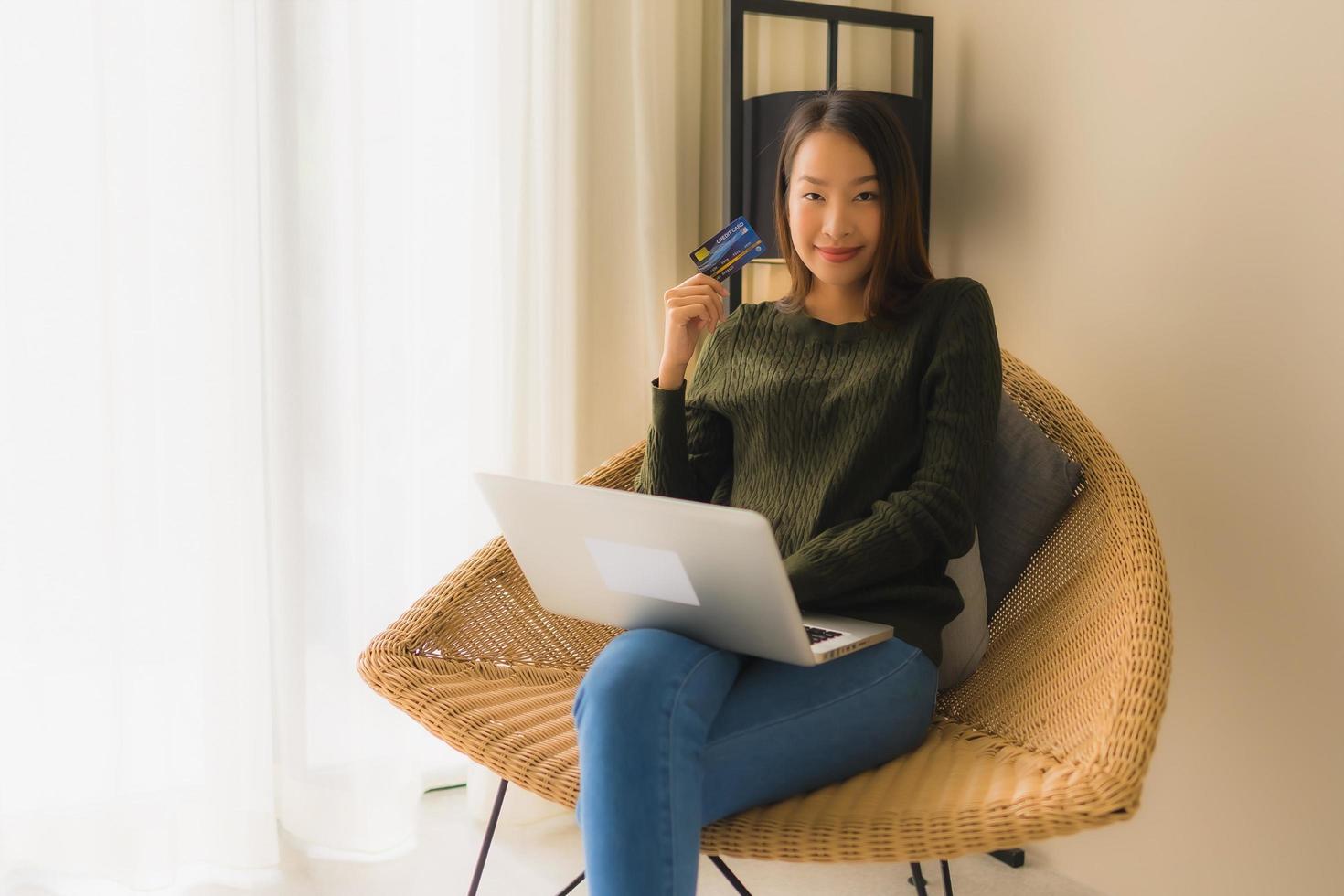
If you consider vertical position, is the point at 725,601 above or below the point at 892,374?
below

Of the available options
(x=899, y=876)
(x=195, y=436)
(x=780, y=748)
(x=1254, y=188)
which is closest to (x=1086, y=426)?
(x=1254, y=188)

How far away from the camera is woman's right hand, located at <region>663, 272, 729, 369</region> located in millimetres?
1500

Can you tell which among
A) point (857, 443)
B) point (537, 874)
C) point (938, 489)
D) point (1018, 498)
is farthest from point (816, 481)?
point (537, 874)

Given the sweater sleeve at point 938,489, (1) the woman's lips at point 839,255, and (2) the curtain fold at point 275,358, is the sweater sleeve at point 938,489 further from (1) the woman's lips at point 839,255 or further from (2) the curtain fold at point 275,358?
(2) the curtain fold at point 275,358

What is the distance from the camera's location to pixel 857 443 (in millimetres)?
1362

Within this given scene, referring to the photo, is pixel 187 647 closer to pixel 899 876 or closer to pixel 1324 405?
pixel 899 876

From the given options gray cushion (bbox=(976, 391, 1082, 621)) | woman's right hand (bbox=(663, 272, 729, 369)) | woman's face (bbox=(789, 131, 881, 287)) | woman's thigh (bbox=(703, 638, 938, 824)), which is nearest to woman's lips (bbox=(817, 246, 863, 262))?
woman's face (bbox=(789, 131, 881, 287))

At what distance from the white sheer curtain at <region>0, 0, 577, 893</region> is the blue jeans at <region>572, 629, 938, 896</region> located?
0.91 meters

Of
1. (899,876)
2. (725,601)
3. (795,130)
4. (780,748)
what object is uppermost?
(795,130)

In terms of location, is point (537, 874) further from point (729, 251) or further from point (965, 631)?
point (729, 251)

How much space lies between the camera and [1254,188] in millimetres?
1452

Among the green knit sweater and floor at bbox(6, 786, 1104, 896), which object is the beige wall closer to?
floor at bbox(6, 786, 1104, 896)

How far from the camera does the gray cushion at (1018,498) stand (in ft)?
4.73

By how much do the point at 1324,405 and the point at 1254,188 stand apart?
0.97ft
